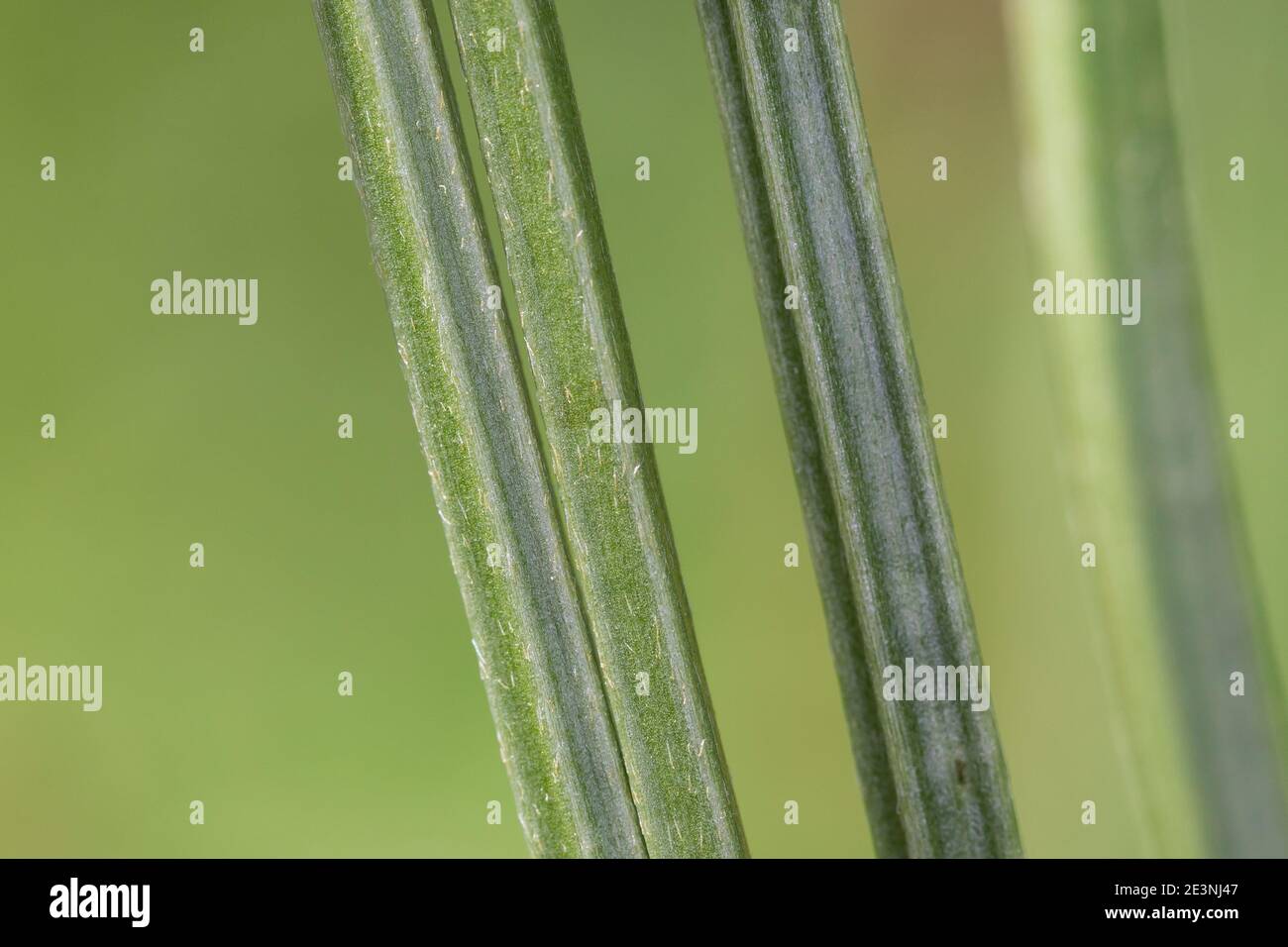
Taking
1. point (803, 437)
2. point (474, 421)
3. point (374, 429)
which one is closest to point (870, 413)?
point (803, 437)

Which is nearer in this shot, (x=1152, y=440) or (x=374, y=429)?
(x=1152, y=440)

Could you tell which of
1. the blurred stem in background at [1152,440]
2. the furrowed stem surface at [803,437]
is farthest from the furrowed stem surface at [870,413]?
the blurred stem in background at [1152,440]

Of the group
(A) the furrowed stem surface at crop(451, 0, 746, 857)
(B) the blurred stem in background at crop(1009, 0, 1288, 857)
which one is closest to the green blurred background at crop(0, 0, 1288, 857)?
(B) the blurred stem in background at crop(1009, 0, 1288, 857)

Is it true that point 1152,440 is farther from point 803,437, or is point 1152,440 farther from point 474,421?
point 474,421

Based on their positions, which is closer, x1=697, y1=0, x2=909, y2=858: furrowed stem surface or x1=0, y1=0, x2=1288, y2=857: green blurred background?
x1=697, y1=0, x2=909, y2=858: furrowed stem surface

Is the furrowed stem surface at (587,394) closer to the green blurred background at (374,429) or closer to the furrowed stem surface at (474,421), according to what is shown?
the furrowed stem surface at (474,421)

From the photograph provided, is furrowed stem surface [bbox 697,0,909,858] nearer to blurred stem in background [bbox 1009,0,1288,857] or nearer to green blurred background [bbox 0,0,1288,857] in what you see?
blurred stem in background [bbox 1009,0,1288,857]
